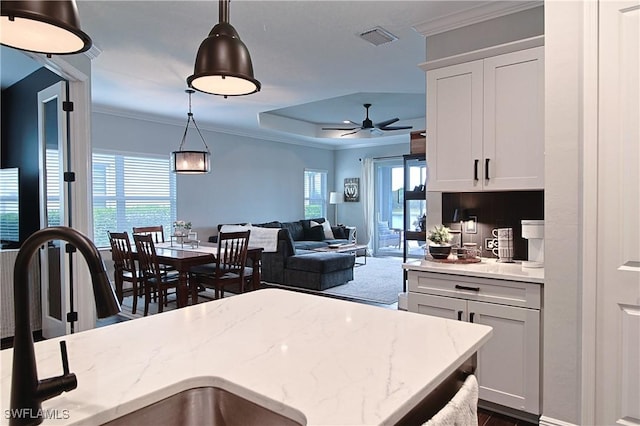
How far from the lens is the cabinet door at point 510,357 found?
235 centimetres

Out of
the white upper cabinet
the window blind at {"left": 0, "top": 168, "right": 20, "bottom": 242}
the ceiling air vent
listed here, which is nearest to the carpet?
the white upper cabinet

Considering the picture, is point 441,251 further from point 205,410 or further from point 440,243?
point 205,410

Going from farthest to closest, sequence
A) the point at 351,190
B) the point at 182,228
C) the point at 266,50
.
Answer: the point at 351,190 → the point at 182,228 → the point at 266,50

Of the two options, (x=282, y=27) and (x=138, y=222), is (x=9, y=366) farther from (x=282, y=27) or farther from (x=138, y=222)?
(x=138, y=222)

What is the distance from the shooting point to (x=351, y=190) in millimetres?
10203

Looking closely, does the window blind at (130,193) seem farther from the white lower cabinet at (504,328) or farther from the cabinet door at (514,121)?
the cabinet door at (514,121)

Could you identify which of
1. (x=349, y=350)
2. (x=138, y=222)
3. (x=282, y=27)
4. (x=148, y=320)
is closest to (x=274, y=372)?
(x=349, y=350)

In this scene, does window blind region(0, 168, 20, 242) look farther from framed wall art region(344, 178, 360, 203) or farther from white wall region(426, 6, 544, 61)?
framed wall art region(344, 178, 360, 203)

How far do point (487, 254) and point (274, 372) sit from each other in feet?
8.12

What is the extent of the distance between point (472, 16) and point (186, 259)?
346 centimetres

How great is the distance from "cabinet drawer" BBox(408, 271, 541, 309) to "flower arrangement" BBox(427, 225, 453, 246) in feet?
1.11

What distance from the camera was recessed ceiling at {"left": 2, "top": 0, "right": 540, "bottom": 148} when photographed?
2.83 metres

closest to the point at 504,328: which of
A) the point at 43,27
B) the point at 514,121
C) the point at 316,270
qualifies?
the point at 514,121

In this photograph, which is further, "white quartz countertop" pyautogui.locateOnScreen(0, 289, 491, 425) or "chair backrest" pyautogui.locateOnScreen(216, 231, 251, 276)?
"chair backrest" pyautogui.locateOnScreen(216, 231, 251, 276)
